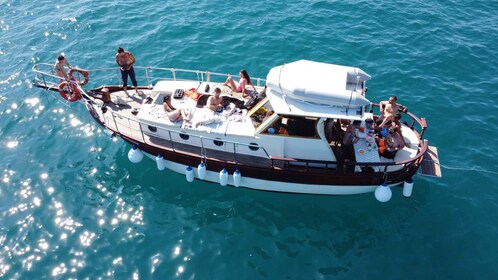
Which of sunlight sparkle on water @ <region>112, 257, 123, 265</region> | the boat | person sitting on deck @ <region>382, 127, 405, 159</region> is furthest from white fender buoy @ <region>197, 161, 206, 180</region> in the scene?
person sitting on deck @ <region>382, 127, 405, 159</region>

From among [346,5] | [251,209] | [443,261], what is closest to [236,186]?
[251,209]

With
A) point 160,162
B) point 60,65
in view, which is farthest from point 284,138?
point 60,65

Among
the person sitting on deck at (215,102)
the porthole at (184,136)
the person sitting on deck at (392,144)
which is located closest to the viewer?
the person sitting on deck at (392,144)

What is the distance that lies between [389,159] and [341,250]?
11.6ft

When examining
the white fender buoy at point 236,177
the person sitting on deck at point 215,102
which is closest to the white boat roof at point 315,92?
the person sitting on deck at point 215,102

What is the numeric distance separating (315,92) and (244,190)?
4.84m

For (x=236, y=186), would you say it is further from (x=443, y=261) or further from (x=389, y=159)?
(x=443, y=261)

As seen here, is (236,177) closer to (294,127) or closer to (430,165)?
(294,127)

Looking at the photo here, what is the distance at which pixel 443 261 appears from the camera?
472 inches

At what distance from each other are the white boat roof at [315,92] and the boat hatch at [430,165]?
3.69 meters

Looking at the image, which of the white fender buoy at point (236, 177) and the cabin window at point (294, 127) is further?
the white fender buoy at point (236, 177)

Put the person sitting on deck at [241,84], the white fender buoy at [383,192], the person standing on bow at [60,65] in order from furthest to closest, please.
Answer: the person standing on bow at [60,65] < the person sitting on deck at [241,84] < the white fender buoy at [383,192]

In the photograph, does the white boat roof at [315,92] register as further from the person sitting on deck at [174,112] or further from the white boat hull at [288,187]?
the person sitting on deck at [174,112]

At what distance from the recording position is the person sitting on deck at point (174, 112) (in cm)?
1341
